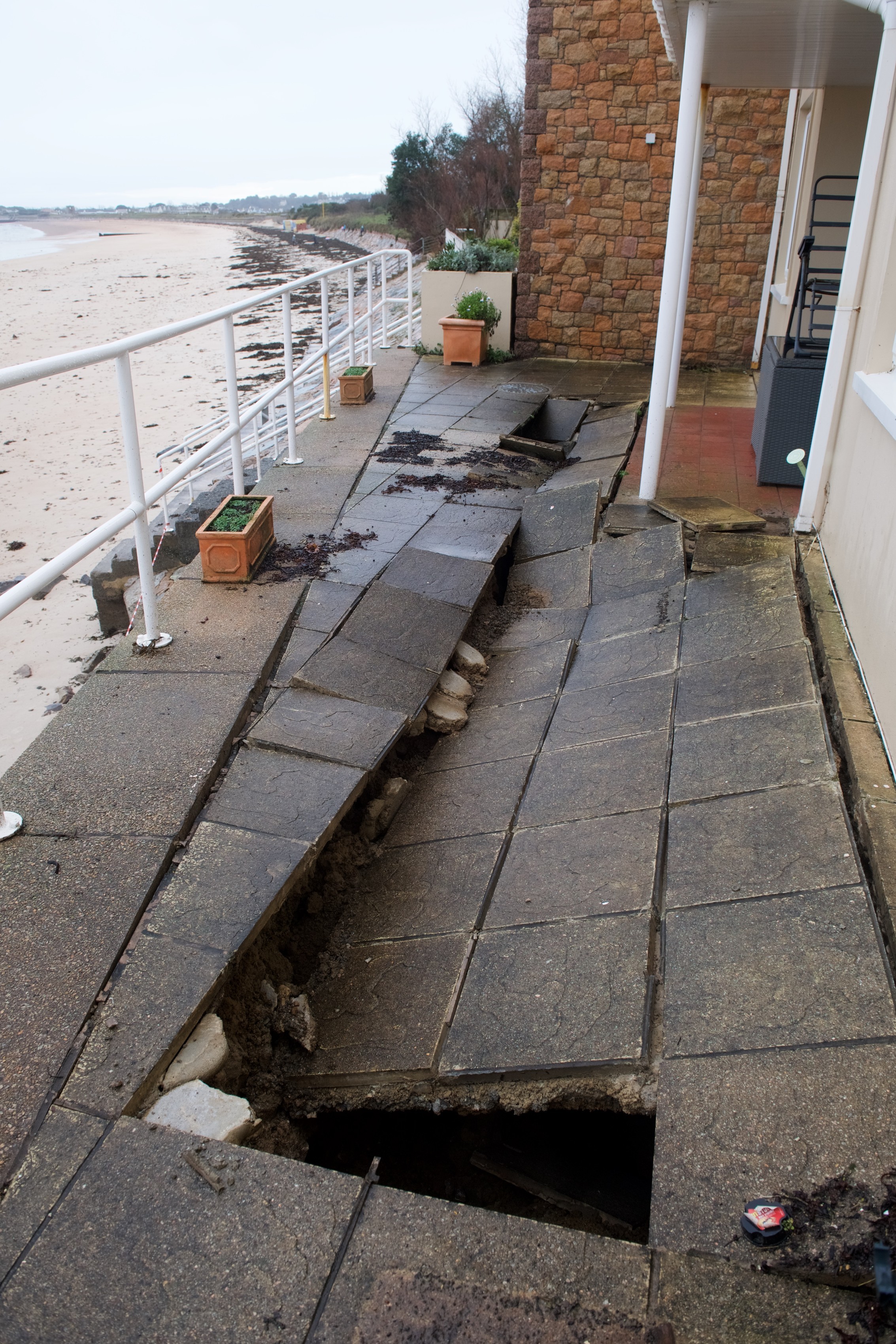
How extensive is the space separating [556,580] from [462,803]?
190 cm

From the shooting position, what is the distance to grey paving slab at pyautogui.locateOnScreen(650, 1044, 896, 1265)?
160 cm

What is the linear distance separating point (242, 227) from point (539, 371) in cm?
7010

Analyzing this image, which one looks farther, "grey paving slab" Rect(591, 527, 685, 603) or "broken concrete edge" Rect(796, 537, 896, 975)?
"grey paving slab" Rect(591, 527, 685, 603)

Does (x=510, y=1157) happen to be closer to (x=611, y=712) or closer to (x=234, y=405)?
(x=611, y=712)

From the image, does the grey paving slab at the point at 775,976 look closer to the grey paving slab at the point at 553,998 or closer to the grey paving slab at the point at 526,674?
the grey paving slab at the point at 553,998

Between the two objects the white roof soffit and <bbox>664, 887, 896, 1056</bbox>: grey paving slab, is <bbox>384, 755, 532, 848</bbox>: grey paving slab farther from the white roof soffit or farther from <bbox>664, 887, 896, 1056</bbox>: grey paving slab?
the white roof soffit

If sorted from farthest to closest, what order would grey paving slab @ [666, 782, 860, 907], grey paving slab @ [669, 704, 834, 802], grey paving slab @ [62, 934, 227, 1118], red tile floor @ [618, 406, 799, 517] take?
1. red tile floor @ [618, 406, 799, 517]
2. grey paving slab @ [669, 704, 834, 802]
3. grey paving slab @ [666, 782, 860, 907]
4. grey paving slab @ [62, 934, 227, 1118]

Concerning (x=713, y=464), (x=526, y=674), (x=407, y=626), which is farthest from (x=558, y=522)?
(x=407, y=626)

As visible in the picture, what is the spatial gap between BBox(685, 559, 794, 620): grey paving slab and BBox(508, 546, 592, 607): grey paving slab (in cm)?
59

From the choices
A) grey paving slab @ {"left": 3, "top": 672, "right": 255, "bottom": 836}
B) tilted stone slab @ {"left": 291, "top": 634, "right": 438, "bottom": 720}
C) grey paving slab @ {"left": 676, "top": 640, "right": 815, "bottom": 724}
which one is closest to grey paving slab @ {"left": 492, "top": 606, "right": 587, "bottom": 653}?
tilted stone slab @ {"left": 291, "top": 634, "right": 438, "bottom": 720}

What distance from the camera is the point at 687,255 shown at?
619 centimetres

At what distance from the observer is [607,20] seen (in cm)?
833

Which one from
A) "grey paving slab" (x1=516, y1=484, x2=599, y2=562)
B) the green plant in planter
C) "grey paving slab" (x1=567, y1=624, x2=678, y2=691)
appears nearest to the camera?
"grey paving slab" (x1=567, y1=624, x2=678, y2=691)

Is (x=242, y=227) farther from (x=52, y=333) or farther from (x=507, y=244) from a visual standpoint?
(x=507, y=244)
